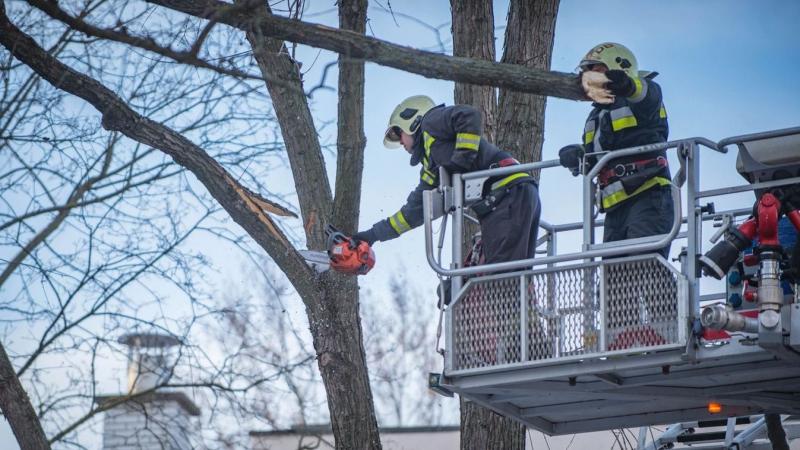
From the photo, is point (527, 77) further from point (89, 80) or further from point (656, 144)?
point (89, 80)

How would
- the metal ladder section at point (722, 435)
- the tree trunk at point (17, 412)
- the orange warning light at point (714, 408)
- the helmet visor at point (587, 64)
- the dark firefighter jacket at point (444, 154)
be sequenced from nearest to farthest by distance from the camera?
the helmet visor at point (587, 64)
the dark firefighter jacket at point (444, 154)
the orange warning light at point (714, 408)
the tree trunk at point (17, 412)
the metal ladder section at point (722, 435)

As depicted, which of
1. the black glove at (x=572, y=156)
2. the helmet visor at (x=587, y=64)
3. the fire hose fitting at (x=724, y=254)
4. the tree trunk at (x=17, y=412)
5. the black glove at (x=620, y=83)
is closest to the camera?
the fire hose fitting at (x=724, y=254)

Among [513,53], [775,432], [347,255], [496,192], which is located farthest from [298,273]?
[775,432]

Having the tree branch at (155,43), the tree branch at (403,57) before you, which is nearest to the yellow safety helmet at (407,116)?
the tree branch at (403,57)

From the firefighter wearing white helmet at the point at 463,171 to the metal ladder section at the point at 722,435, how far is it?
2.34 meters

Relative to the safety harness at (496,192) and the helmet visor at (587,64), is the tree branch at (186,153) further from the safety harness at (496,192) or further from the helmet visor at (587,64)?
the helmet visor at (587,64)

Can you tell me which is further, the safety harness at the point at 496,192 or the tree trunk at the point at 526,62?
the tree trunk at the point at 526,62

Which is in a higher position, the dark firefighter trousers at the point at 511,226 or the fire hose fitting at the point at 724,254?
the dark firefighter trousers at the point at 511,226

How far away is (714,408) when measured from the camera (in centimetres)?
841

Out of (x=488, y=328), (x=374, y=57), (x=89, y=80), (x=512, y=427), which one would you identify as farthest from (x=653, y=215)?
(x=89, y=80)

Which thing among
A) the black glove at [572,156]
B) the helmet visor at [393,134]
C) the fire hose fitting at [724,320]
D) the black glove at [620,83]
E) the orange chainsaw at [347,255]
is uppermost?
the helmet visor at [393,134]

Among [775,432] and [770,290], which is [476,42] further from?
[770,290]

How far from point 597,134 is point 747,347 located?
161 cm

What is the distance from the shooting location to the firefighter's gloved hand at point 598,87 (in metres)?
7.64
